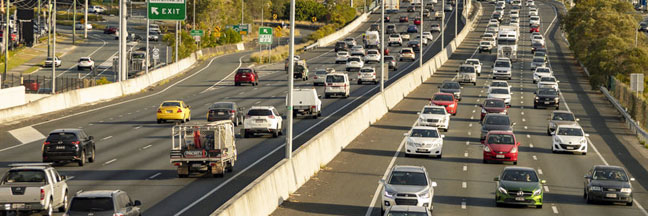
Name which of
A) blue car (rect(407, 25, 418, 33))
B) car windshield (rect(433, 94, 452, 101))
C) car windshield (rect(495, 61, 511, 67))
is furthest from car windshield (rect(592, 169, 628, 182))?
blue car (rect(407, 25, 418, 33))

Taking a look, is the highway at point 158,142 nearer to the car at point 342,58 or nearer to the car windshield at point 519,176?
the car windshield at point 519,176

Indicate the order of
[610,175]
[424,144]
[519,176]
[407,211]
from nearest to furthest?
[407,211]
[519,176]
[610,175]
[424,144]

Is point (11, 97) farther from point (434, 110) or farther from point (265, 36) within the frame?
point (265, 36)

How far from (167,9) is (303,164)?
45.7m

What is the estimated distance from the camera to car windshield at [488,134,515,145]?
43.9 metres

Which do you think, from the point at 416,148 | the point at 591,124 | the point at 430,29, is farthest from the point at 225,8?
the point at 416,148

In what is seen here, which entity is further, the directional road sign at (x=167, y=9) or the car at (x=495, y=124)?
the directional road sign at (x=167, y=9)

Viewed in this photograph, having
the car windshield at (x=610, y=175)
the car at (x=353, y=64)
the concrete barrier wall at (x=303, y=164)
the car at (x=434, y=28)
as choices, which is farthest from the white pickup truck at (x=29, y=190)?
the car at (x=434, y=28)

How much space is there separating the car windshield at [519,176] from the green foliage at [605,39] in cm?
5846

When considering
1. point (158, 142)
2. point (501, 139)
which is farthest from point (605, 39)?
point (158, 142)

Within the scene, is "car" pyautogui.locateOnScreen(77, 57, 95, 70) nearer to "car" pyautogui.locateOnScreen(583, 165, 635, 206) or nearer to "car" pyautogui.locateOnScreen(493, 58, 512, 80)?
"car" pyautogui.locateOnScreen(493, 58, 512, 80)

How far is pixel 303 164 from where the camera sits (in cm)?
3619

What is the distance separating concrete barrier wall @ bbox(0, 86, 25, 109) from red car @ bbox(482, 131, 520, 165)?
2861cm

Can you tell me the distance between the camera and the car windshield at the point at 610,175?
1335 inches
